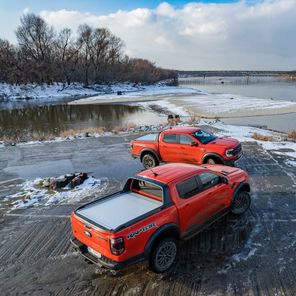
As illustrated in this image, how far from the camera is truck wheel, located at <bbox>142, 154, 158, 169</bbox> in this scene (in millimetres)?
11961

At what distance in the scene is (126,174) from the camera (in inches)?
452

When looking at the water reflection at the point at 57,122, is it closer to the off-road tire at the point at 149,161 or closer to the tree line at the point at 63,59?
the off-road tire at the point at 149,161

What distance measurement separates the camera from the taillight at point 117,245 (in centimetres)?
476

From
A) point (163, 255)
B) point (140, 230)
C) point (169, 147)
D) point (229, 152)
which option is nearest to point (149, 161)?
point (169, 147)

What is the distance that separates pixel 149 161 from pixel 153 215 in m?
6.92

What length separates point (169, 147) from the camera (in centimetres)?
1148

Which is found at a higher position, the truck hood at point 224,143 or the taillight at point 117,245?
the truck hood at point 224,143

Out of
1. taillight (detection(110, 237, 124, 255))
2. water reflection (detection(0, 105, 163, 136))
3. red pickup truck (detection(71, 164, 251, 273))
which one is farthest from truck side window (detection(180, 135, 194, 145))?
water reflection (detection(0, 105, 163, 136))

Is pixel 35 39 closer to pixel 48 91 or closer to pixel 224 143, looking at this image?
pixel 48 91

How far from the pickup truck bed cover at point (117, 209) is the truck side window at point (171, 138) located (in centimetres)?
537

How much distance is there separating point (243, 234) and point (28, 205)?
6384 millimetres

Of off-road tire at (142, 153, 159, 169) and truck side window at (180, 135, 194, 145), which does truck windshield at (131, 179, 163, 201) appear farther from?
off-road tire at (142, 153, 159, 169)

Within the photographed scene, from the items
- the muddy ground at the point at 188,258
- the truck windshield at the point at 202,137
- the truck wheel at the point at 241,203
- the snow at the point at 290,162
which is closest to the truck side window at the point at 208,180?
the truck wheel at the point at 241,203

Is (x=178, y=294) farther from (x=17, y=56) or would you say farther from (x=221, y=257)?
(x=17, y=56)
